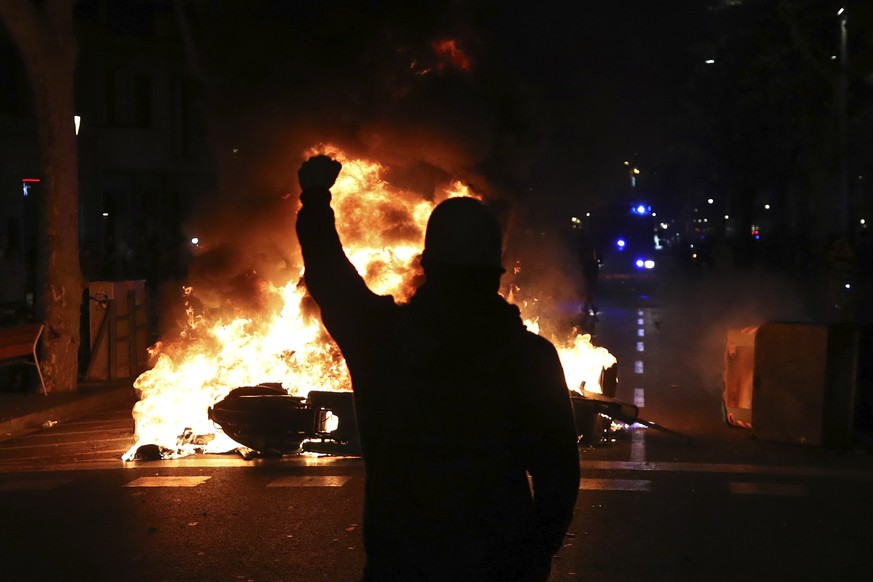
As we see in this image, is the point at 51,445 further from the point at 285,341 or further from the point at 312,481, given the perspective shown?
the point at 312,481

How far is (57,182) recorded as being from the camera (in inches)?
505

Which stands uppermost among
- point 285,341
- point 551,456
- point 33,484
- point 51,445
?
point 551,456

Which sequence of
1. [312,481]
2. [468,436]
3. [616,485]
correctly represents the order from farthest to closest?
[312,481] → [616,485] → [468,436]

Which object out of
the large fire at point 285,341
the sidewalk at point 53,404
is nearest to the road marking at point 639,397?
the large fire at point 285,341

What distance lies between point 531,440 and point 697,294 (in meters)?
31.7

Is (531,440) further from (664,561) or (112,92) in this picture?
(112,92)

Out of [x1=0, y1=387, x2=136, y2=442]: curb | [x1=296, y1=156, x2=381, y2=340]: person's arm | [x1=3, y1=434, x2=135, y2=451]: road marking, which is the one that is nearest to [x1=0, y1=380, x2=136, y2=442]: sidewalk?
[x1=0, y1=387, x2=136, y2=442]: curb

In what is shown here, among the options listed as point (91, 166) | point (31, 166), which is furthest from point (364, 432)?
point (91, 166)

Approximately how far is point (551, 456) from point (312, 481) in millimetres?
5936

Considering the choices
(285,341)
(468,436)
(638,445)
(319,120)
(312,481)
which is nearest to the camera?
(468,436)

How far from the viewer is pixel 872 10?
11641mm

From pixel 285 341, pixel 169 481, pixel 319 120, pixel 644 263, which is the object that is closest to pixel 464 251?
pixel 169 481

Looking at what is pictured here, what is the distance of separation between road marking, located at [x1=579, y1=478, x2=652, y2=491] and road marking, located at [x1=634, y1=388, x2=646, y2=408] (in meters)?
3.89

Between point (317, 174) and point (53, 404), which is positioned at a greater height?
point (317, 174)
